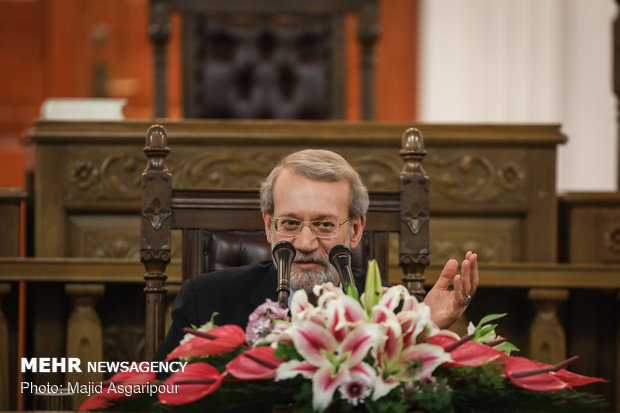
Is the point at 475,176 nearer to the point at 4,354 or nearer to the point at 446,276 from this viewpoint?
the point at 446,276

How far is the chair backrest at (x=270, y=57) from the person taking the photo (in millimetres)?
3762

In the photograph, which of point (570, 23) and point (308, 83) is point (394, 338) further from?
point (570, 23)

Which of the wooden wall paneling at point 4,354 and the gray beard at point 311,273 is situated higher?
the gray beard at point 311,273

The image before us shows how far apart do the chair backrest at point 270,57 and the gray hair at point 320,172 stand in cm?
187

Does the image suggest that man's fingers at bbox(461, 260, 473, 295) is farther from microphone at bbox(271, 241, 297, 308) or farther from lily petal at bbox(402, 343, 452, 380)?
lily petal at bbox(402, 343, 452, 380)

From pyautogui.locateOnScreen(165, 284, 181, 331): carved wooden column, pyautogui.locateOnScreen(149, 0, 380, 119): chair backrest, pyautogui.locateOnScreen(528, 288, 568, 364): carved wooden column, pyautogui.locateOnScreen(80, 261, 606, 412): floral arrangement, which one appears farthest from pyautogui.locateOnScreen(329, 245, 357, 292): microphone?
pyautogui.locateOnScreen(149, 0, 380, 119): chair backrest

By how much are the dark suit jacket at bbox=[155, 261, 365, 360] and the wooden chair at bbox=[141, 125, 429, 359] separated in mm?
126

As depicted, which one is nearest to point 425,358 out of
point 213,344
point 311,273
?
point 213,344

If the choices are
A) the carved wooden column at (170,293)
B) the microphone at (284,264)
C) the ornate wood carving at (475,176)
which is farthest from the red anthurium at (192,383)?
the ornate wood carving at (475,176)

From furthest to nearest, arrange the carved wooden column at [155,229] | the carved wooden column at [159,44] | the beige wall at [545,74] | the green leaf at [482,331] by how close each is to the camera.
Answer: the beige wall at [545,74]
the carved wooden column at [159,44]
the carved wooden column at [155,229]
the green leaf at [482,331]

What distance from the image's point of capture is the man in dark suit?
5.86 ft

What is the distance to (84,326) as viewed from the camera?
251 cm

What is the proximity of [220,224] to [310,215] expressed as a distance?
0.30 m

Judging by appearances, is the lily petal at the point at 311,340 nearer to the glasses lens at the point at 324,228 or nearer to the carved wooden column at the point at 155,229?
the glasses lens at the point at 324,228
